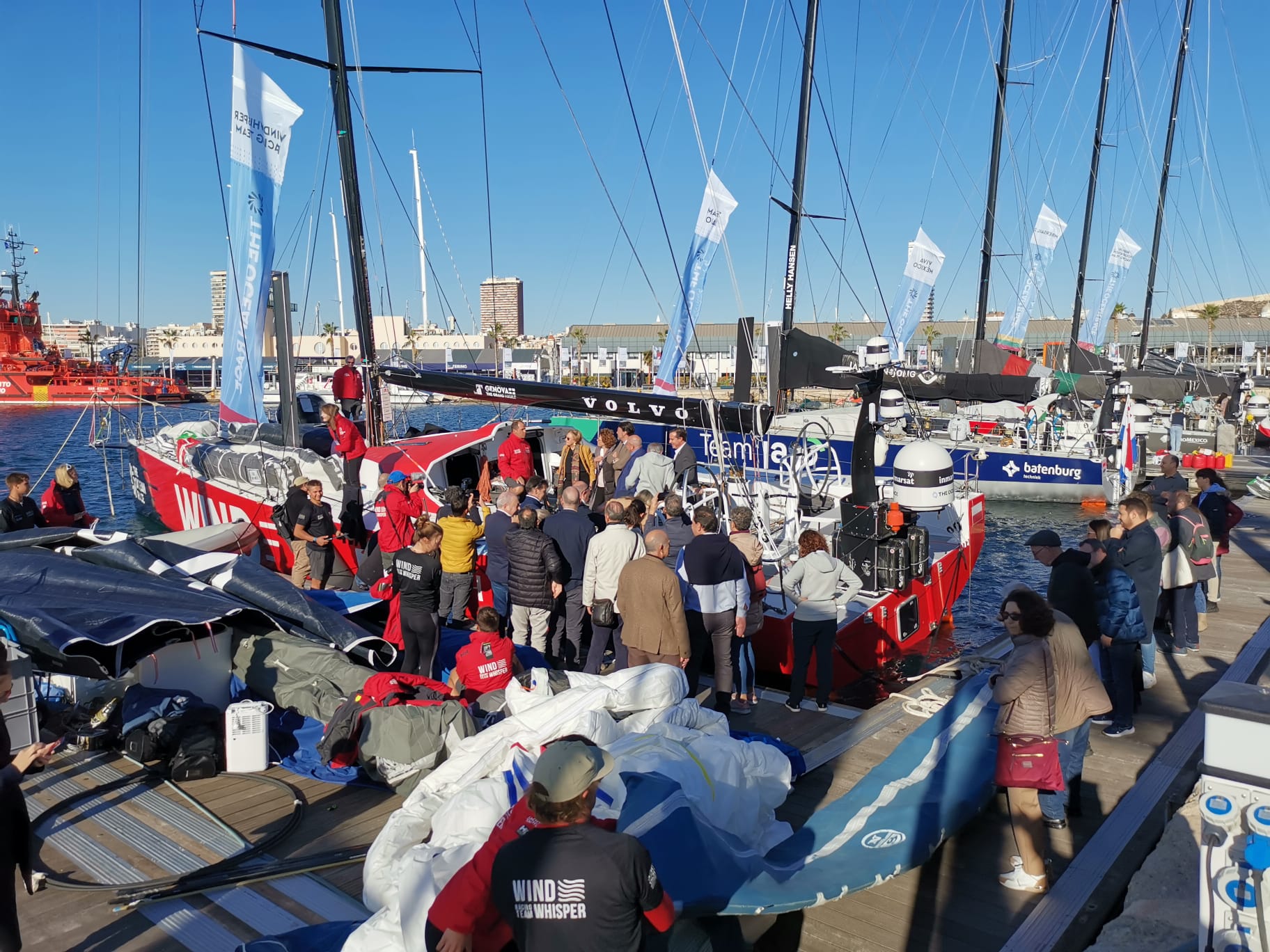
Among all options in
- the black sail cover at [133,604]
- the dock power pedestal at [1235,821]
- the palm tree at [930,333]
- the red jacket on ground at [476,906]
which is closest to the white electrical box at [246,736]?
the black sail cover at [133,604]

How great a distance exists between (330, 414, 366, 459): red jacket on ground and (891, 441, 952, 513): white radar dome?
21.9 ft

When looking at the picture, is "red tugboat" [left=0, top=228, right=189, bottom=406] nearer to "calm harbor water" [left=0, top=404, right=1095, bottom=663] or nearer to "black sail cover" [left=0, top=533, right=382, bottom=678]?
"calm harbor water" [left=0, top=404, right=1095, bottom=663]

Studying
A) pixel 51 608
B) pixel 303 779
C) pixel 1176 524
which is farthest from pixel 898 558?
pixel 51 608

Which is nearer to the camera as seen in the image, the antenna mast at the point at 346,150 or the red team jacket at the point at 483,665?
the red team jacket at the point at 483,665

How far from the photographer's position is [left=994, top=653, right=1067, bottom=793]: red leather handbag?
14.1ft

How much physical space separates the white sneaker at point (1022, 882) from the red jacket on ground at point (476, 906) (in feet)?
8.53

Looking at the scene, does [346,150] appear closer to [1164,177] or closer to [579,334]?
[1164,177]

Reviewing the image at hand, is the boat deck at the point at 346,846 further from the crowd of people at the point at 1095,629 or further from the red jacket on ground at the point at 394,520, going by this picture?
the red jacket on ground at the point at 394,520

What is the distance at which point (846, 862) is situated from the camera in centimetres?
409

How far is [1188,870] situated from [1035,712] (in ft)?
2.96

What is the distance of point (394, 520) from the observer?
9.65 m

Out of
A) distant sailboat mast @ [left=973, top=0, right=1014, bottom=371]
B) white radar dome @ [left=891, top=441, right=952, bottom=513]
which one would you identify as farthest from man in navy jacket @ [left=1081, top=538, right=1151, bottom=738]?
distant sailboat mast @ [left=973, top=0, right=1014, bottom=371]

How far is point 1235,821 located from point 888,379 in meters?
9.51

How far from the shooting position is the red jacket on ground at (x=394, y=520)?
9.59 metres
